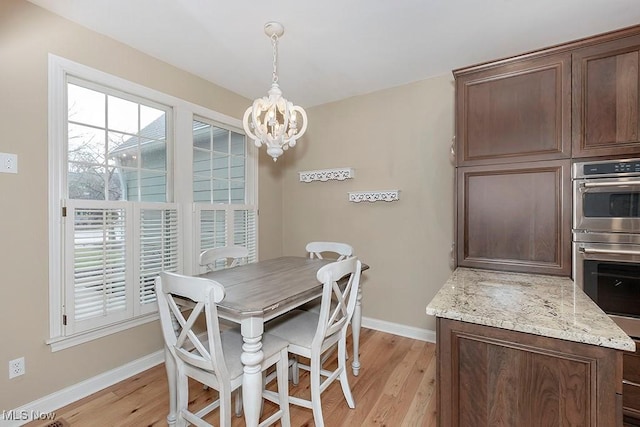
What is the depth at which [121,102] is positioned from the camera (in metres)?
2.23

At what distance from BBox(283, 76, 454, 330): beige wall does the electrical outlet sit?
2.52 m

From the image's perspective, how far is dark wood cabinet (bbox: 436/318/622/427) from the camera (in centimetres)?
96

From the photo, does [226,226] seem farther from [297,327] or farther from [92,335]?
[297,327]

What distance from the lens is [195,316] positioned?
1.31m

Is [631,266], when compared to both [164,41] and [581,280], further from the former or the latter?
[164,41]

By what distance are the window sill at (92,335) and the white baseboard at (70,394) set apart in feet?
0.90

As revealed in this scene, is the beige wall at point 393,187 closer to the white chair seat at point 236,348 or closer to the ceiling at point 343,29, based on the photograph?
the ceiling at point 343,29

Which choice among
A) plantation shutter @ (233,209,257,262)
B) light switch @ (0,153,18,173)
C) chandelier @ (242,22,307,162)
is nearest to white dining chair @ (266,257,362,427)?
chandelier @ (242,22,307,162)

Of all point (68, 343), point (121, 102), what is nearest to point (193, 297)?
point (68, 343)

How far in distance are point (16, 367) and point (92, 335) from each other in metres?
0.37

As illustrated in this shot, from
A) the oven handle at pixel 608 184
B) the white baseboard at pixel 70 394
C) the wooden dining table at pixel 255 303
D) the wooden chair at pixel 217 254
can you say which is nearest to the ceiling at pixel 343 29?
the oven handle at pixel 608 184

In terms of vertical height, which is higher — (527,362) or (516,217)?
(516,217)

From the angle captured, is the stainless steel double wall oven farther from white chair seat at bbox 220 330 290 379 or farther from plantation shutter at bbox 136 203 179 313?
plantation shutter at bbox 136 203 179 313

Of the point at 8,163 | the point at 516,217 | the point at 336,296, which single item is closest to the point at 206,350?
the point at 336,296
